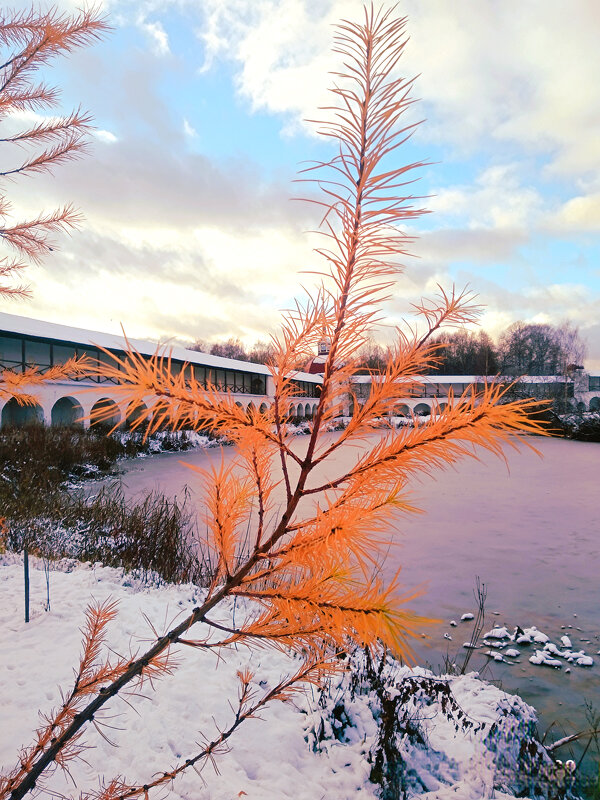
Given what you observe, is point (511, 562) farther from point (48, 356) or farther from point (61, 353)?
point (61, 353)

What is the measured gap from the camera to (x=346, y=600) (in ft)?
3.81

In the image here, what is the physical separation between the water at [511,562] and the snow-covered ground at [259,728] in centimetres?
63

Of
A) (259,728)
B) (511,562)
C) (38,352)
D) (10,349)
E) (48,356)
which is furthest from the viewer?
(48,356)

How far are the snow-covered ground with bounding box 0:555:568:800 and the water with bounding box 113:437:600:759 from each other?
631 mm

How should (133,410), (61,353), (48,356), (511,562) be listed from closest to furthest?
(133,410), (511,562), (48,356), (61,353)

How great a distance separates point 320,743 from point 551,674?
320 centimetres

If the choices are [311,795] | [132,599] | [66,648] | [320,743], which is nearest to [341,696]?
[320,743]

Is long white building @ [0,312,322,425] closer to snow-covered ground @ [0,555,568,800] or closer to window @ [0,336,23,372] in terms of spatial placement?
window @ [0,336,23,372]

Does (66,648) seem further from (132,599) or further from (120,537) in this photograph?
(120,537)

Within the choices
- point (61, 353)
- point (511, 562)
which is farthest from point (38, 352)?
point (511, 562)

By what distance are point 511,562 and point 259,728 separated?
717 cm

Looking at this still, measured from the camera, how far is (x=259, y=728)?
3408mm

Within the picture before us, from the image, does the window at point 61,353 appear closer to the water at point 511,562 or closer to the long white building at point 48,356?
the long white building at point 48,356

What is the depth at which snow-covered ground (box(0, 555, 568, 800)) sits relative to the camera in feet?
9.48
